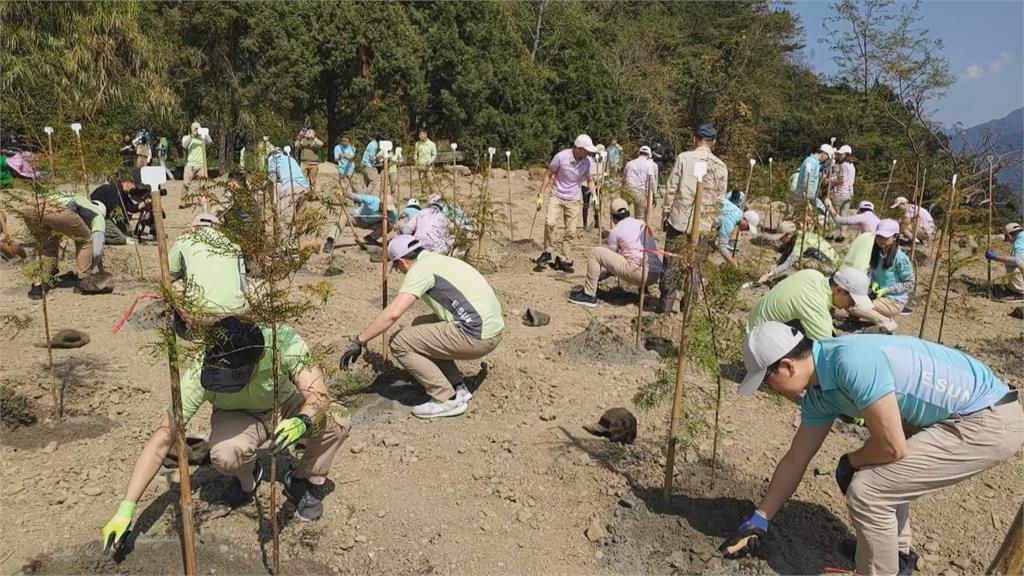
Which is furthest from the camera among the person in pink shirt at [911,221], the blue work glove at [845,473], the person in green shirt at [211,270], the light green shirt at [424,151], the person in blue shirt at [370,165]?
the light green shirt at [424,151]

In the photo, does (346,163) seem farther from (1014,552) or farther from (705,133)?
(1014,552)

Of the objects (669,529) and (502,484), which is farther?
(502,484)

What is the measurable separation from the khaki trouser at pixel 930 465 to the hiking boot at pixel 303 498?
2.43 meters

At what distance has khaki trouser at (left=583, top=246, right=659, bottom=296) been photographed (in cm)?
709

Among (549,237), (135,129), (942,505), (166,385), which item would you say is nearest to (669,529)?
(942,505)

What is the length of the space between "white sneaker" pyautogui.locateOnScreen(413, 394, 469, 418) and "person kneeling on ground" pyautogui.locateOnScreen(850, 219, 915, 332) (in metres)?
3.67

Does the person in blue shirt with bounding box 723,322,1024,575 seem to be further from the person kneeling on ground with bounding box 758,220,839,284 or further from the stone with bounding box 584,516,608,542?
the person kneeling on ground with bounding box 758,220,839,284

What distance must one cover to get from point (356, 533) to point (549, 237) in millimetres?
5873

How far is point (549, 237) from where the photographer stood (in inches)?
351

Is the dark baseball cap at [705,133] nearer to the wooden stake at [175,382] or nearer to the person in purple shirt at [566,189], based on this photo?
the person in purple shirt at [566,189]

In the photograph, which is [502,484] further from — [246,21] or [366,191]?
[246,21]

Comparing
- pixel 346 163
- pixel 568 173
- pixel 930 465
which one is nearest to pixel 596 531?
pixel 930 465

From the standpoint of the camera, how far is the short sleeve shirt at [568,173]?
8.33 m

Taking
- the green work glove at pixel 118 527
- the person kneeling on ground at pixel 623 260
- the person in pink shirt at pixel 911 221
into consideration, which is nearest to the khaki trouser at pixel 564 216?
the person kneeling on ground at pixel 623 260
